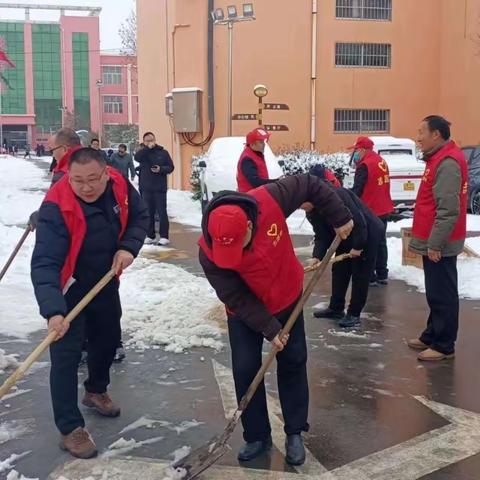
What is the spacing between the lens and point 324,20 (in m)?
20.9

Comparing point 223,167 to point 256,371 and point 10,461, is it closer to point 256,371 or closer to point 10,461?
point 256,371

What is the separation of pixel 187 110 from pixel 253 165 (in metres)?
12.5

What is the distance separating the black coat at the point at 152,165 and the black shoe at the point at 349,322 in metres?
5.42

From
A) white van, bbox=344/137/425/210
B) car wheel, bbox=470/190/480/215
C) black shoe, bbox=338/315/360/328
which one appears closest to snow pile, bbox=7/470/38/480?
black shoe, bbox=338/315/360/328

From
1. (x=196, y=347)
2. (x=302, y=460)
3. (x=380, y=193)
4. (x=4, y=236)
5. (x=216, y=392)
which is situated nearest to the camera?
(x=302, y=460)

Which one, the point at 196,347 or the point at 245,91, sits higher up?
the point at 245,91

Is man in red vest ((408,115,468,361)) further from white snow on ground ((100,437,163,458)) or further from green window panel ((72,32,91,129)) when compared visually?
green window panel ((72,32,91,129))

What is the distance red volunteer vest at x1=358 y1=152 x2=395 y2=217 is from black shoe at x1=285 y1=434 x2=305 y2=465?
437 cm

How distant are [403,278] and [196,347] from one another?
11.8ft

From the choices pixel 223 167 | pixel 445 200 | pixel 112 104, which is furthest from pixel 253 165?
pixel 112 104

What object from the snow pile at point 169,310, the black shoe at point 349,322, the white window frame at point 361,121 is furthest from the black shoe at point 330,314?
the white window frame at point 361,121

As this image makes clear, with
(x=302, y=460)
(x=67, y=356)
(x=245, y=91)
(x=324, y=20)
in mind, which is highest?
(x=324, y=20)

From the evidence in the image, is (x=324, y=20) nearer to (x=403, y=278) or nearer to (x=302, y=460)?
(x=403, y=278)

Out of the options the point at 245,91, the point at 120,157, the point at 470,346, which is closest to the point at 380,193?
the point at 470,346
